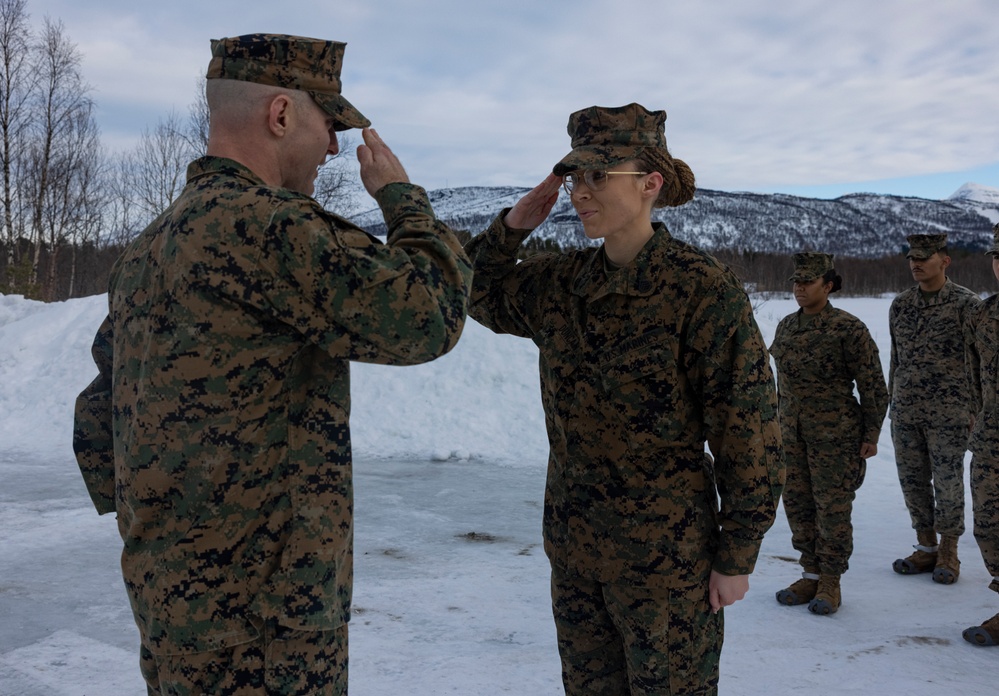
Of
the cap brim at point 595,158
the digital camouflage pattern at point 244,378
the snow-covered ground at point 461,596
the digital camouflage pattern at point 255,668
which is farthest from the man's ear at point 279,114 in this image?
the snow-covered ground at point 461,596

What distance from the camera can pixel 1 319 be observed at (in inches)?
634

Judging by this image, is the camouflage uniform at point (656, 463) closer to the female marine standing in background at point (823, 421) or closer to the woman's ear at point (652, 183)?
the woman's ear at point (652, 183)

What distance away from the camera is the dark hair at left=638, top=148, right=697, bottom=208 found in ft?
8.05

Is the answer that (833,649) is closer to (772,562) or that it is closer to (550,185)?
(772,562)

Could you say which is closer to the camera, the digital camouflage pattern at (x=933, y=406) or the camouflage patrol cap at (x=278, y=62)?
→ the camouflage patrol cap at (x=278, y=62)

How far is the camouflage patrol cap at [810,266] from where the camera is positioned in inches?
211

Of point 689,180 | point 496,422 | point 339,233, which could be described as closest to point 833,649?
point 689,180

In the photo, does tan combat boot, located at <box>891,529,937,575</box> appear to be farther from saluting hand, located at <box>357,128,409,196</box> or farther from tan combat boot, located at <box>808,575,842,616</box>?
saluting hand, located at <box>357,128,409,196</box>

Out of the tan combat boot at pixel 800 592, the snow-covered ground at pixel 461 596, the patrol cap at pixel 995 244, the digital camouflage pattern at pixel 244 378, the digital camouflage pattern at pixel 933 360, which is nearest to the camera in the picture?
the digital camouflage pattern at pixel 244 378

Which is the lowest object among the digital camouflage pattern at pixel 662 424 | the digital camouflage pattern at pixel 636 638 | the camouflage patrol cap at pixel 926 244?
the digital camouflage pattern at pixel 636 638

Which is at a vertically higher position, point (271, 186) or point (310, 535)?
point (271, 186)

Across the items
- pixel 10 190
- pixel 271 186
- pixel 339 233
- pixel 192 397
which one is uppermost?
pixel 10 190

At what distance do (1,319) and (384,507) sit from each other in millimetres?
12762

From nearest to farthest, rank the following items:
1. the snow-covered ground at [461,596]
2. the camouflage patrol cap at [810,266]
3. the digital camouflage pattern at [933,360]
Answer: the snow-covered ground at [461,596]
the camouflage patrol cap at [810,266]
the digital camouflage pattern at [933,360]
